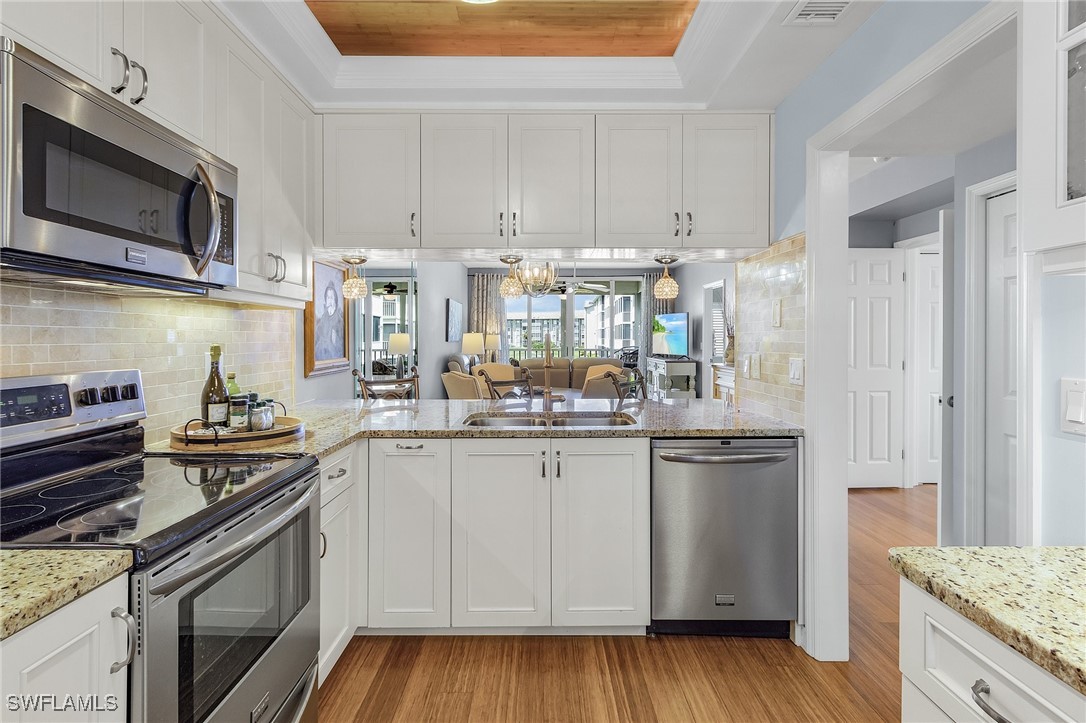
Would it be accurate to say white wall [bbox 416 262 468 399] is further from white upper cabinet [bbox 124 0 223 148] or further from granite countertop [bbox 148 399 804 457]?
white upper cabinet [bbox 124 0 223 148]

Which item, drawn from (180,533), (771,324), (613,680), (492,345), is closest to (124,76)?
(180,533)

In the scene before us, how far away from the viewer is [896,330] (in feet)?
15.7

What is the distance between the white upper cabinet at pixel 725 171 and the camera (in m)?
2.79

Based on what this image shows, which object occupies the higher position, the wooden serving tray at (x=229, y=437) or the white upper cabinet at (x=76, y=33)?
the white upper cabinet at (x=76, y=33)

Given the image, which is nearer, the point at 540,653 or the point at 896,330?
the point at 540,653

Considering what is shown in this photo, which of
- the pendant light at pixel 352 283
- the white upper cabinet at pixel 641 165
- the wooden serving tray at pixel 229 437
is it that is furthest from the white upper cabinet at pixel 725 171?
the wooden serving tray at pixel 229 437

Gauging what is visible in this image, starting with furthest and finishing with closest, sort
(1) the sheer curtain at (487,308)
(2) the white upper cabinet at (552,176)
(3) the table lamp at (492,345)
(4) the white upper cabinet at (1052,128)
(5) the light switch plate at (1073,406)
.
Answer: (1) the sheer curtain at (487,308)
(3) the table lamp at (492,345)
(2) the white upper cabinet at (552,176)
(5) the light switch plate at (1073,406)
(4) the white upper cabinet at (1052,128)

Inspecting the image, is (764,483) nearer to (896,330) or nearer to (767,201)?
(767,201)

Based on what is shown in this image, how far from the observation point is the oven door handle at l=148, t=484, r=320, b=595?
1.12 metres

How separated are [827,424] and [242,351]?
8.43 ft

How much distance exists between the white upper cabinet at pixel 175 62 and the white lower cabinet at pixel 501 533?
1500mm

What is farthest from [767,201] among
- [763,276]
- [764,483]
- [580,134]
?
[764,483]

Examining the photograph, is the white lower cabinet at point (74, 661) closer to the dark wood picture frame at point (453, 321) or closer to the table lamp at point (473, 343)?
the dark wood picture frame at point (453, 321)

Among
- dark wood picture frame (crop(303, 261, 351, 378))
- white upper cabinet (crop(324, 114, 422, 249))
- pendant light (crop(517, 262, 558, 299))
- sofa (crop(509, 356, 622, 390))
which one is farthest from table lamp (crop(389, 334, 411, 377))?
white upper cabinet (crop(324, 114, 422, 249))
